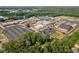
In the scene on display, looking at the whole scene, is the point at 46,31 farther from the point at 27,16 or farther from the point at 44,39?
the point at 27,16
